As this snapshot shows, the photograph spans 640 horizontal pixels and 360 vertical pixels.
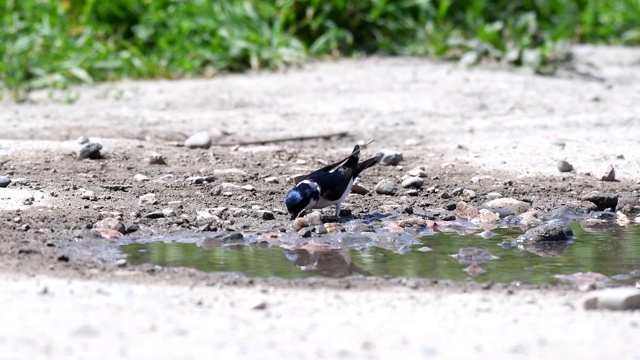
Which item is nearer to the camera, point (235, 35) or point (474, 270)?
point (474, 270)

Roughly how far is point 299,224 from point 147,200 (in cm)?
101

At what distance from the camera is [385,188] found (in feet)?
22.7

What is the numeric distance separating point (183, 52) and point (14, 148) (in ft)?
12.1

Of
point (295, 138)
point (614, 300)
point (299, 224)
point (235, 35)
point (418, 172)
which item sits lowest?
point (295, 138)

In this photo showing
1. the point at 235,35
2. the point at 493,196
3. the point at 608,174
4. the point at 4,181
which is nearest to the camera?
the point at 4,181

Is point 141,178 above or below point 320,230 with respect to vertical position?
below

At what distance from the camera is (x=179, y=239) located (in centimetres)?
575

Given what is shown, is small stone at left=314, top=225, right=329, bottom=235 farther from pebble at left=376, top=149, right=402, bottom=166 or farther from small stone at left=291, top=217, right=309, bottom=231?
pebble at left=376, top=149, right=402, bottom=166

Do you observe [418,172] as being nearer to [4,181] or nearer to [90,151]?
[90,151]

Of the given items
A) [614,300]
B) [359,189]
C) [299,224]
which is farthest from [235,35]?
[614,300]

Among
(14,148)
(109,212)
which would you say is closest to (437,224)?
(109,212)

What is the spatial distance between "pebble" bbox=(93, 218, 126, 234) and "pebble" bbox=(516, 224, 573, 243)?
1.97 m

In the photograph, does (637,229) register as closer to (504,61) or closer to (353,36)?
(504,61)

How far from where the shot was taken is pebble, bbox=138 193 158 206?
254 inches
